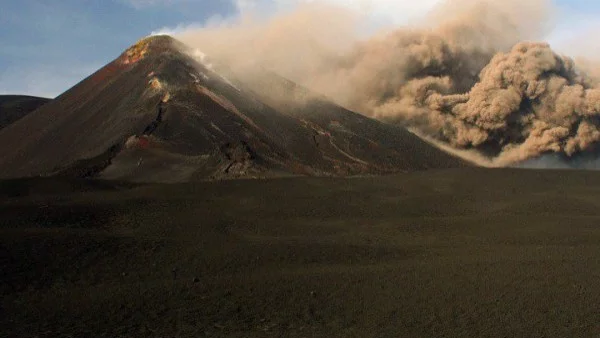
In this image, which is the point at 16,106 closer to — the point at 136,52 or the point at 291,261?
the point at 136,52

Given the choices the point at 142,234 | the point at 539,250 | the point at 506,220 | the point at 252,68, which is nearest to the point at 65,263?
the point at 142,234

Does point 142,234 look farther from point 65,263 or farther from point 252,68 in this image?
point 252,68

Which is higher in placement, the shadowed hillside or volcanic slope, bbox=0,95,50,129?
volcanic slope, bbox=0,95,50,129

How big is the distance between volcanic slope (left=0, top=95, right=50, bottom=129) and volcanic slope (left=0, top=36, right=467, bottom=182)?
22.0 meters

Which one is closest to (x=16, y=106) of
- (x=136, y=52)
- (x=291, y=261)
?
(x=136, y=52)

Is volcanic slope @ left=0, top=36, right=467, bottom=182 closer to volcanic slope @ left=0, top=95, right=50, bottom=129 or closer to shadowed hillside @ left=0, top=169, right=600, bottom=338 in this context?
shadowed hillside @ left=0, top=169, right=600, bottom=338

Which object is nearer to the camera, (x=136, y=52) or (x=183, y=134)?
(x=183, y=134)

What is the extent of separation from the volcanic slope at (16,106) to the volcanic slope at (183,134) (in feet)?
72.1

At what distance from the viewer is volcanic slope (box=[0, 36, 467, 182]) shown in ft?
81.6

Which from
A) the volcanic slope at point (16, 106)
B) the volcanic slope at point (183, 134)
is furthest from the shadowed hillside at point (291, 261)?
the volcanic slope at point (16, 106)

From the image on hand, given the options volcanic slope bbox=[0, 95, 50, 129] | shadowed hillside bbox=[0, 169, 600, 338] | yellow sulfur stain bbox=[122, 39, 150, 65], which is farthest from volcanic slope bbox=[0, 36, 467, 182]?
volcanic slope bbox=[0, 95, 50, 129]

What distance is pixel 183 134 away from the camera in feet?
87.1

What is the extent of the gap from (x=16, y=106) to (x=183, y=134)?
4213cm

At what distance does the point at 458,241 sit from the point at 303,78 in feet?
90.1
